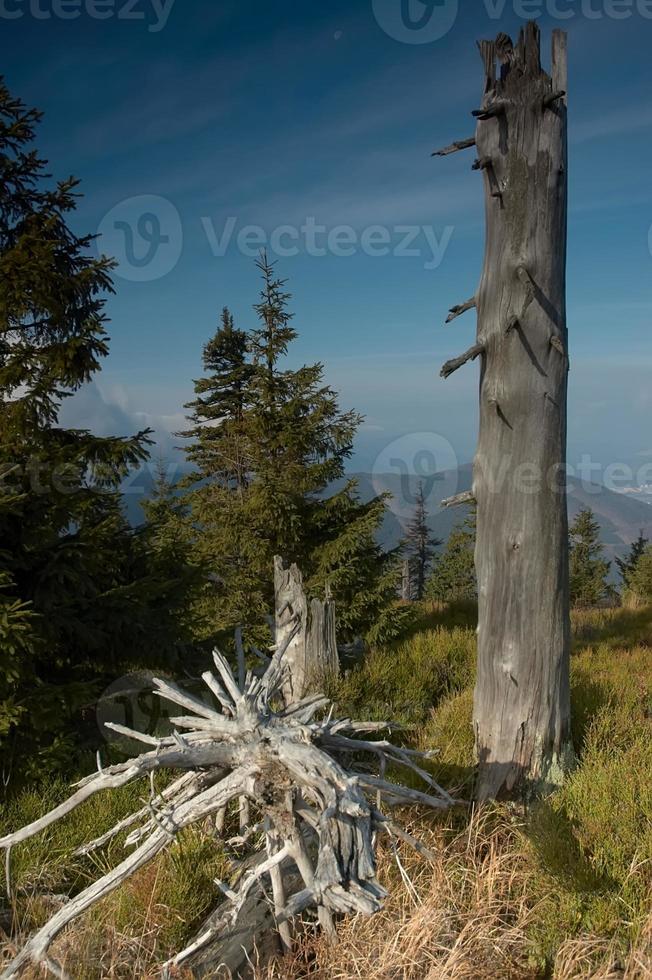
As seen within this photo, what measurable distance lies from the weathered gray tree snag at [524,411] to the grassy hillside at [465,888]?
0.50 meters

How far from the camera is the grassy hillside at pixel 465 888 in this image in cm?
294

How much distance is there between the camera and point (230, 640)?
6.76 meters

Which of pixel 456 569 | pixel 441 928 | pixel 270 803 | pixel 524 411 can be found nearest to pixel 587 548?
pixel 456 569

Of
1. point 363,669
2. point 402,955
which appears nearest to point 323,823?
point 402,955

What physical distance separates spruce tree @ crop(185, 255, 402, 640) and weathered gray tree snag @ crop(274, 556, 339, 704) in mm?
3100

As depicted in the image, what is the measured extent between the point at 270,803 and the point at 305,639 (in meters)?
3.79

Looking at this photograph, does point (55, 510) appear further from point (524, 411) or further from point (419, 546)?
point (419, 546)

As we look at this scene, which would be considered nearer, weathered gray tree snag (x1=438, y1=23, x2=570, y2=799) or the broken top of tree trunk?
the broken top of tree trunk

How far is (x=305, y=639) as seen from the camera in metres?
6.98

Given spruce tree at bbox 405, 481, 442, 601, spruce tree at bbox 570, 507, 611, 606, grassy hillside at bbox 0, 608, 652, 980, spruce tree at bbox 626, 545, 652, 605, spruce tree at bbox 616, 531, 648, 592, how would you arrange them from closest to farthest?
grassy hillside at bbox 0, 608, 652, 980, spruce tree at bbox 626, 545, 652, 605, spruce tree at bbox 570, 507, 611, 606, spruce tree at bbox 616, 531, 648, 592, spruce tree at bbox 405, 481, 442, 601

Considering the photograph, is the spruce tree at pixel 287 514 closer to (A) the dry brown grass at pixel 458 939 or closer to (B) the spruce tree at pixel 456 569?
(A) the dry brown grass at pixel 458 939

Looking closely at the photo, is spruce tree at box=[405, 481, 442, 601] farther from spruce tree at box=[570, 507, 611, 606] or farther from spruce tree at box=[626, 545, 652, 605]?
spruce tree at box=[626, 545, 652, 605]

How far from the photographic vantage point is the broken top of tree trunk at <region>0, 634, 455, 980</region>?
2643 millimetres

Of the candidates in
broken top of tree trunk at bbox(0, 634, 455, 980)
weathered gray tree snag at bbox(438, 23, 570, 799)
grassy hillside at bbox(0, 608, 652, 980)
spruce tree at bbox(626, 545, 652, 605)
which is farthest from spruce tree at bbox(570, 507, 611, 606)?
broken top of tree trunk at bbox(0, 634, 455, 980)
